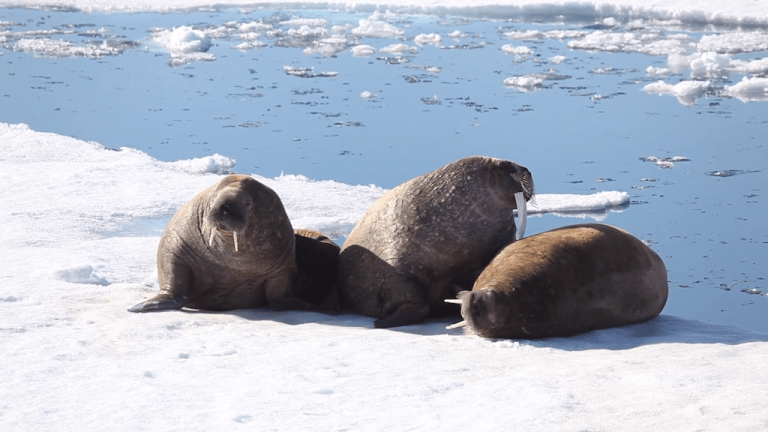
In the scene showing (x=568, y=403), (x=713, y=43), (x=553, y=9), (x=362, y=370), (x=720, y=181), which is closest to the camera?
(x=568, y=403)

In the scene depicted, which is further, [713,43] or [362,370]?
[713,43]

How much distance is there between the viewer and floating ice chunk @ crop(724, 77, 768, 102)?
11.8 m

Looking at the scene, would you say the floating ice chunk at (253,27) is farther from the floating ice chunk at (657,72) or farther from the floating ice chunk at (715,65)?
the floating ice chunk at (715,65)

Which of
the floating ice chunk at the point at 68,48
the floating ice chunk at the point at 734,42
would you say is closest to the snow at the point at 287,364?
the floating ice chunk at the point at 68,48

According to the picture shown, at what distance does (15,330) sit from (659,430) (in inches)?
113

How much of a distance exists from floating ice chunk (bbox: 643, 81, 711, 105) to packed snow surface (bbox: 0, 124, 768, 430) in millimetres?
7981

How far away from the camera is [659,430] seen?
9.23 feet

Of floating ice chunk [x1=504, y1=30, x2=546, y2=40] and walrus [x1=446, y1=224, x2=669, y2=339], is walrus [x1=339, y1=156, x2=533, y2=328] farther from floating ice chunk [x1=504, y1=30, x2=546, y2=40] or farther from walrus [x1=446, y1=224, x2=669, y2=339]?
floating ice chunk [x1=504, y1=30, x2=546, y2=40]

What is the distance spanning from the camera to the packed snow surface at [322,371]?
9.70ft

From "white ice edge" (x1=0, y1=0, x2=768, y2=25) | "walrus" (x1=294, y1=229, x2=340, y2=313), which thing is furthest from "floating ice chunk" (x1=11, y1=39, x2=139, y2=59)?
"walrus" (x1=294, y1=229, x2=340, y2=313)

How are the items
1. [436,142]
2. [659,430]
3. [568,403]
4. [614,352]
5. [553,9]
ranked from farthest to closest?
[553,9], [436,142], [614,352], [568,403], [659,430]

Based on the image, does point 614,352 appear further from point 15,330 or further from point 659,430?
point 15,330

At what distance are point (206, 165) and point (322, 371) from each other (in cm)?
580

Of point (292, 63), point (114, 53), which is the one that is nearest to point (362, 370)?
point (292, 63)
